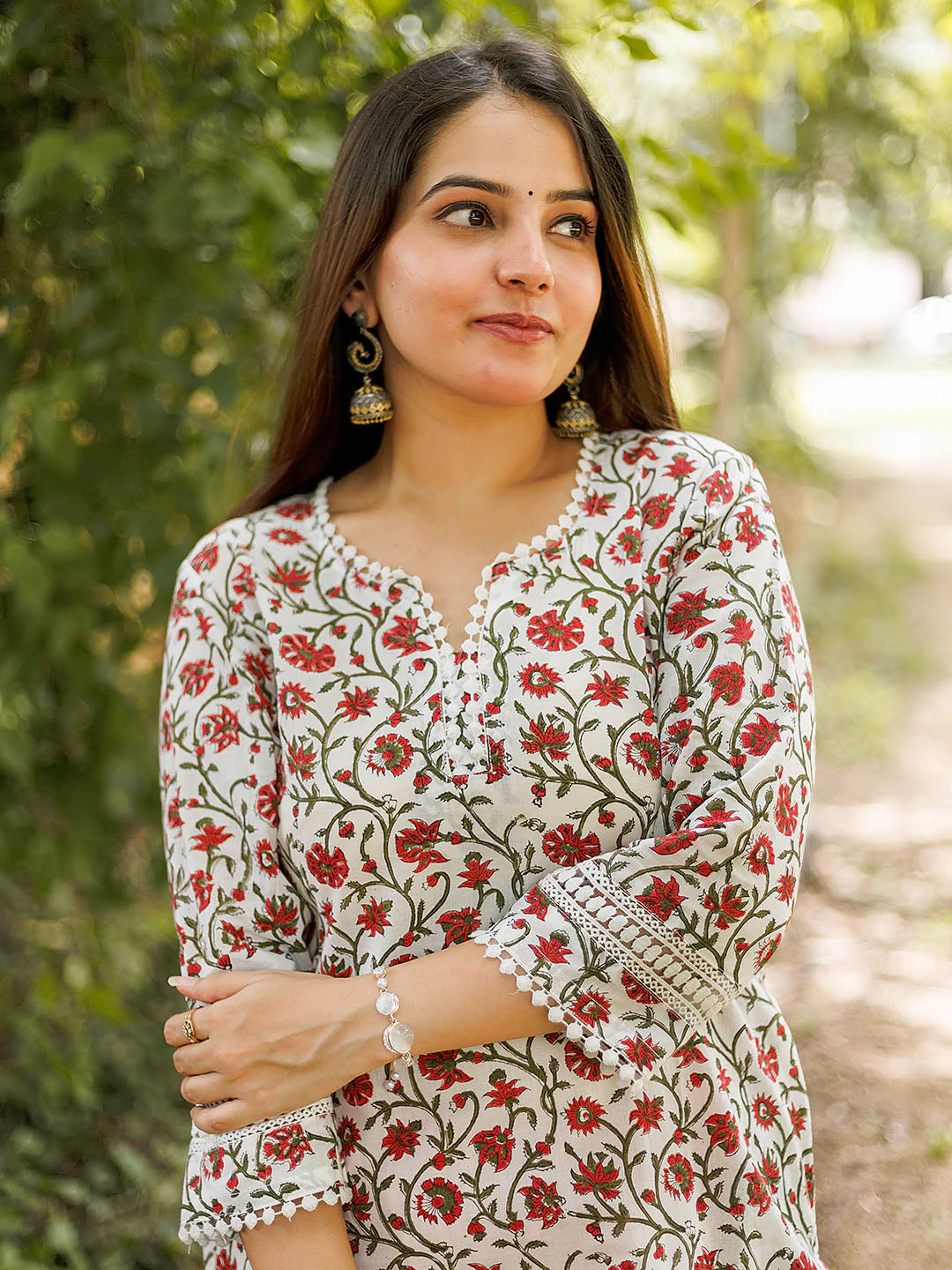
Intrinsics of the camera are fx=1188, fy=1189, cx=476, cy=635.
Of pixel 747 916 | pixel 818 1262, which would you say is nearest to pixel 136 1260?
pixel 818 1262

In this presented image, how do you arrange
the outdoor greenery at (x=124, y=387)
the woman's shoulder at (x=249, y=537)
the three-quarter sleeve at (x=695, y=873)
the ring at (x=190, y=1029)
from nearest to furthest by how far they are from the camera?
the three-quarter sleeve at (x=695, y=873)
the ring at (x=190, y=1029)
the woman's shoulder at (x=249, y=537)
the outdoor greenery at (x=124, y=387)

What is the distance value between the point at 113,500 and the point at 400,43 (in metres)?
0.90

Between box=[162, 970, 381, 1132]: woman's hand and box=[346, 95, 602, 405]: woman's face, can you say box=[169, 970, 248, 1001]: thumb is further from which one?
box=[346, 95, 602, 405]: woman's face

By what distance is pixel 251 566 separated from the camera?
4.72ft

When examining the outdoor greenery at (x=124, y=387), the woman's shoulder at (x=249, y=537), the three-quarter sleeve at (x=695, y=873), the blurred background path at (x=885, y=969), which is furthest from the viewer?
the blurred background path at (x=885, y=969)

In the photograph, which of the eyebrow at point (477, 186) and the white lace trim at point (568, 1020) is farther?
the eyebrow at point (477, 186)

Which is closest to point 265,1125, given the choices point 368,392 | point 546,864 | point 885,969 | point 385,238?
point 546,864

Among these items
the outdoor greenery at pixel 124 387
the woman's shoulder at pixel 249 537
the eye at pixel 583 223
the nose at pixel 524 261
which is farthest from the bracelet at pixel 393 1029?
the outdoor greenery at pixel 124 387

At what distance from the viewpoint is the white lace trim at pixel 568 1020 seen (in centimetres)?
118

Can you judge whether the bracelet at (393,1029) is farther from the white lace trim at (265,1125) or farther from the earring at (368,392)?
the earring at (368,392)

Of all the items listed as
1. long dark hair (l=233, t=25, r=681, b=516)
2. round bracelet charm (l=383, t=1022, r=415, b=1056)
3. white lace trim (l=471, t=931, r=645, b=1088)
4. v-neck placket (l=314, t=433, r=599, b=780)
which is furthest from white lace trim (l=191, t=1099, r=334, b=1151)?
long dark hair (l=233, t=25, r=681, b=516)

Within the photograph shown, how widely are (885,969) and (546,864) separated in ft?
7.86

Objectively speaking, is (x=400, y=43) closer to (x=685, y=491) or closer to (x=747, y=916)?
(x=685, y=491)

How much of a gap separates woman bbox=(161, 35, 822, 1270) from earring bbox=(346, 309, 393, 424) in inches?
2.4
